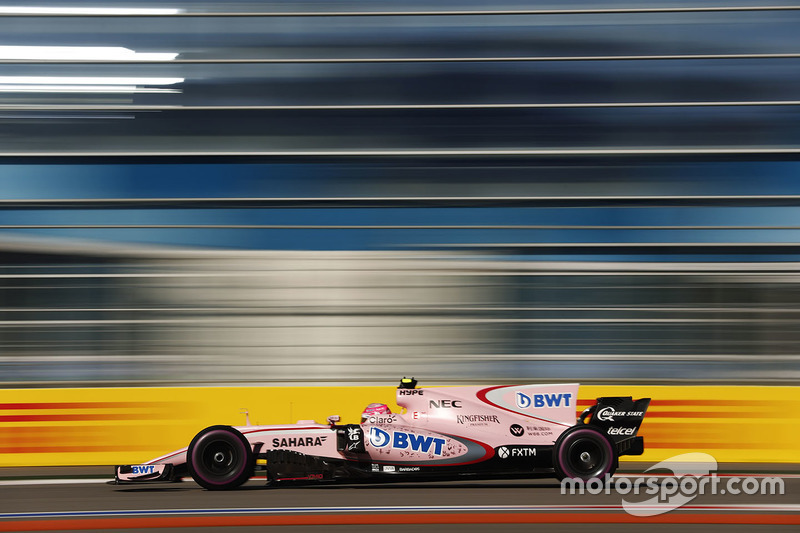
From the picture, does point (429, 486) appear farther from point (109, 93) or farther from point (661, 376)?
point (109, 93)

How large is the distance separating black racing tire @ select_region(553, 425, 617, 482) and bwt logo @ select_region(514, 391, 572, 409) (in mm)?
370

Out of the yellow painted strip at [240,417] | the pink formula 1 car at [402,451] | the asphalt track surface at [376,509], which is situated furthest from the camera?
the yellow painted strip at [240,417]

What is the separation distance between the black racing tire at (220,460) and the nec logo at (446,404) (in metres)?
1.51

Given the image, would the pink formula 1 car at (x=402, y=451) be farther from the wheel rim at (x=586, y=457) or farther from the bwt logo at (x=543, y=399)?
the bwt logo at (x=543, y=399)

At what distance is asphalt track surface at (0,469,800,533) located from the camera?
5598 millimetres

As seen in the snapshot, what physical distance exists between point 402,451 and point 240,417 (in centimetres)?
306

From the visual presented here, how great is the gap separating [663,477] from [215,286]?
203 inches

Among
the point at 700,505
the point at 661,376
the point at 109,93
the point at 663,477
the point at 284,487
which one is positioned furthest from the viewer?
the point at 109,93

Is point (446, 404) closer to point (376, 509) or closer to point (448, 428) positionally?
point (448, 428)

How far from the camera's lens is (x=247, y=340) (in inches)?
396

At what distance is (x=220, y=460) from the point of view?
23.6 ft

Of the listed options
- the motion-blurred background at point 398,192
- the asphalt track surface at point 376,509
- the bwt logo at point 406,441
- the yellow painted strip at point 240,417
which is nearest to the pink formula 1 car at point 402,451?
the bwt logo at point 406,441

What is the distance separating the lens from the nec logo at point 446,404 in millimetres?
7402

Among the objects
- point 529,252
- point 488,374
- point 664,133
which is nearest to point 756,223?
point 664,133
